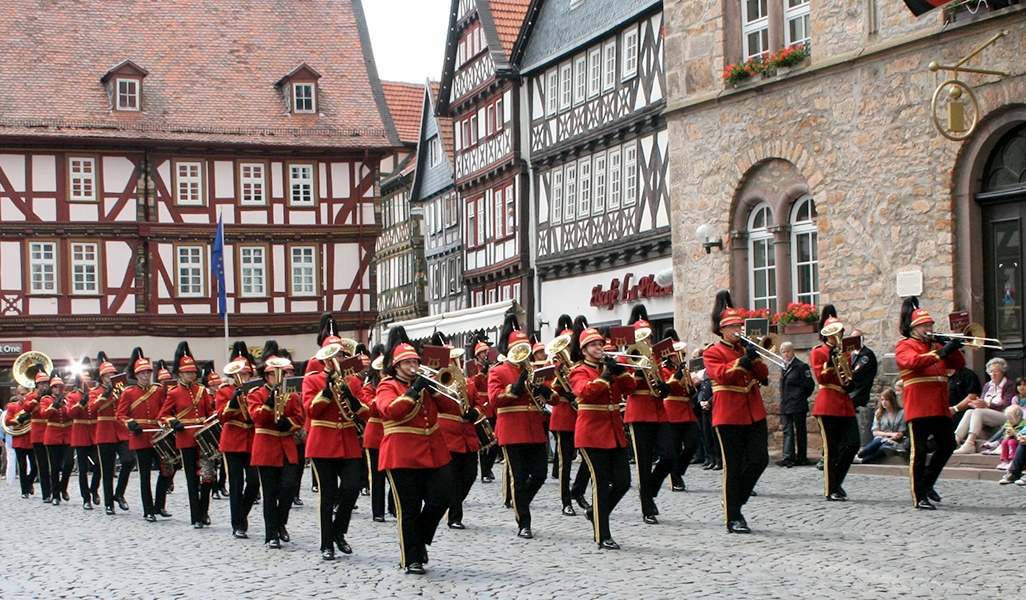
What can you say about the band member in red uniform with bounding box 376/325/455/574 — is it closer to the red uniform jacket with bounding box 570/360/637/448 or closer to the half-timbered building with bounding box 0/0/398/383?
the red uniform jacket with bounding box 570/360/637/448

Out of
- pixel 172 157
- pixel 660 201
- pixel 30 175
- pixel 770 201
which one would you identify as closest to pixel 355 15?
pixel 172 157

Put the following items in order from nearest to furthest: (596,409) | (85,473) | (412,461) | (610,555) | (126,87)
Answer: (412,461), (610,555), (596,409), (85,473), (126,87)

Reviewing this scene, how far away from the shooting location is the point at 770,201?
23.3m

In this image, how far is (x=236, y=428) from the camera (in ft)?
48.1

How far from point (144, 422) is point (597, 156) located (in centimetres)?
1766

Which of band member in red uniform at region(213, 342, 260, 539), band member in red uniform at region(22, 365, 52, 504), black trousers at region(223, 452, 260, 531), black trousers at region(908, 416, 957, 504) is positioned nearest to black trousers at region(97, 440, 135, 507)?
band member in red uniform at region(22, 365, 52, 504)

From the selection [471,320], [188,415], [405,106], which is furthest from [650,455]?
[405,106]

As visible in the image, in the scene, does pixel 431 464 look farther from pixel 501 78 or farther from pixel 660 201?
pixel 501 78

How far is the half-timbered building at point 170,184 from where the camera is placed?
1761 inches

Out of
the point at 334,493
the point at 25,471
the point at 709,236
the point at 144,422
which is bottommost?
the point at 25,471

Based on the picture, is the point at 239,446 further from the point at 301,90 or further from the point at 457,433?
the point at 301,90

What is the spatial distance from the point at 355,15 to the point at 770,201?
105 ft

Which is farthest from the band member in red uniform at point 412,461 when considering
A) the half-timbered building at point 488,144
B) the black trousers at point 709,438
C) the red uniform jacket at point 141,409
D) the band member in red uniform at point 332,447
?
the half-timbered building at point 488,144

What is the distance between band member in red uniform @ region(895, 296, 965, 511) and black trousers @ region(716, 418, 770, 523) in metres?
1.79
